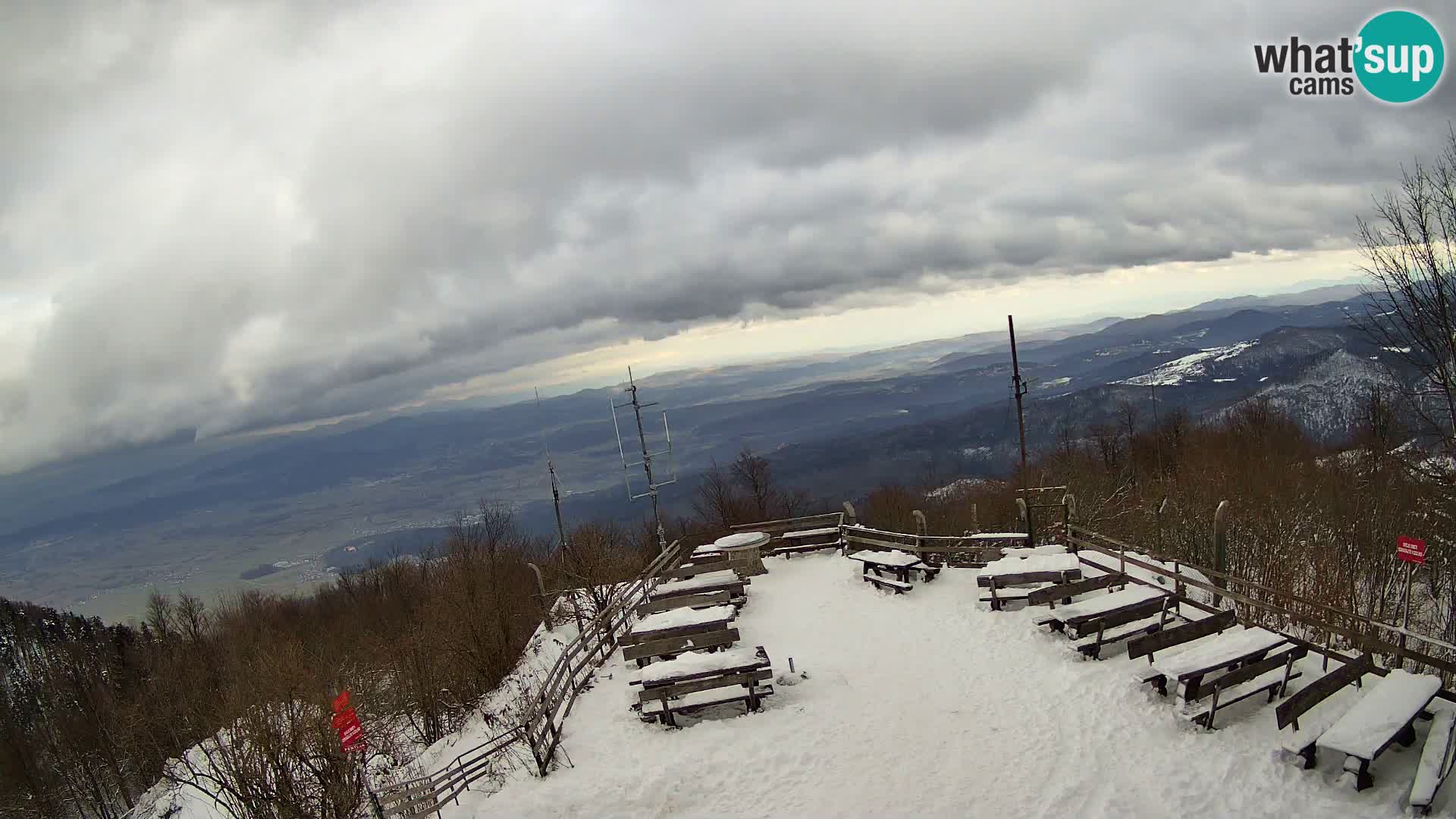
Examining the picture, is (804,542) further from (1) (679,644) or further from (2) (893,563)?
(1) (679,644)

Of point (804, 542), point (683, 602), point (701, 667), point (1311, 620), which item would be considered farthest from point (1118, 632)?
point (804, 542)

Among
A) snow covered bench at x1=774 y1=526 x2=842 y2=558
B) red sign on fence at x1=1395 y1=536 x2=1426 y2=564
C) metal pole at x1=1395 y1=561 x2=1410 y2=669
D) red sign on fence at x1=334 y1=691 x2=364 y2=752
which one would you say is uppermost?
red sign on fence at x1=334 y1=691 x2=364 y2=752

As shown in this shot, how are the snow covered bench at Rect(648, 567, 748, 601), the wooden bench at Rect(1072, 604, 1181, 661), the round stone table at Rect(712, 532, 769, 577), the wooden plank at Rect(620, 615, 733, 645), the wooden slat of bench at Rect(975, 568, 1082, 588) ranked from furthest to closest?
the round stone table at Rect(712, 532, 769, 577) < the snow covered bench at Rect(648, 567, 748, 601) < the wooden slat of bench at Rect(975, 568, 1082, 588) < the wooden plank at Rect(620, 615, 733, 645) < the wooden bench at Rect(1072, 604, 1181, 661)

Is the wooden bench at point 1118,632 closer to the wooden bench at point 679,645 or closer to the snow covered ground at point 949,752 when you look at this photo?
the snow covered ground at point 949,752

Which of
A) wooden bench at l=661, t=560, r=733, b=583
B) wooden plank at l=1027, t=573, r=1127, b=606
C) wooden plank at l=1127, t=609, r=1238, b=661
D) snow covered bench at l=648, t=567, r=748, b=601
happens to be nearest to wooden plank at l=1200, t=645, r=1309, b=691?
wooden plank at l=1127, t=609, r=1238, b=661

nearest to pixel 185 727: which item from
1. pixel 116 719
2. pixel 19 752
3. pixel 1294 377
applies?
pixel 116 719

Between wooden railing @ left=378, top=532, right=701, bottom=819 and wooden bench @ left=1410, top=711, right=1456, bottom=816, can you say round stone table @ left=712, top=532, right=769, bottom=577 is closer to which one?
wooden railing @ left=378, top=532, right=701, bottom=819
